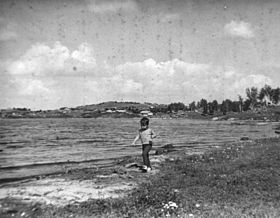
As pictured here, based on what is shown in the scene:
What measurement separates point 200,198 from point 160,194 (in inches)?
62.1

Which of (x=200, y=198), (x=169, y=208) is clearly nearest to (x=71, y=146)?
(x=200, y=198)

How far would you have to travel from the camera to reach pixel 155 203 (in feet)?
37.6

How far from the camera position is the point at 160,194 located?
12422mm

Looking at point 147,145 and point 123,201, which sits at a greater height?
point 147,145

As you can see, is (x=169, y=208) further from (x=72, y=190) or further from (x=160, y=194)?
(x=72, y=190)

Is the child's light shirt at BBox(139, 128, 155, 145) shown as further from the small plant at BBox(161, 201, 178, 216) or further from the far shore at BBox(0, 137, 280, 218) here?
the small plant at BBox(161, 201, 178, 216)

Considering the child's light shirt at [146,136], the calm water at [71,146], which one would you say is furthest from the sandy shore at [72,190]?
the calm water at [71,146]

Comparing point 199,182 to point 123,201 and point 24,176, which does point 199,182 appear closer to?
point 123,201

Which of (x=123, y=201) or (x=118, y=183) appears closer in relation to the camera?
(x=123, y=201)

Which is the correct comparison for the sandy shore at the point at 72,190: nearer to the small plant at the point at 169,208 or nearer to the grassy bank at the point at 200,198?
the grassy bank at the point at 200,198

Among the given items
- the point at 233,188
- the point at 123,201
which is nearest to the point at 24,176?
the point at 123,201

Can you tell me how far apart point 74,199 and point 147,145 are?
701 cm

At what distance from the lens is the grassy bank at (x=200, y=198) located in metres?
10.5

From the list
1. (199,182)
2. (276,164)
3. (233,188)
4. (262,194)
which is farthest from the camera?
(276,164)
